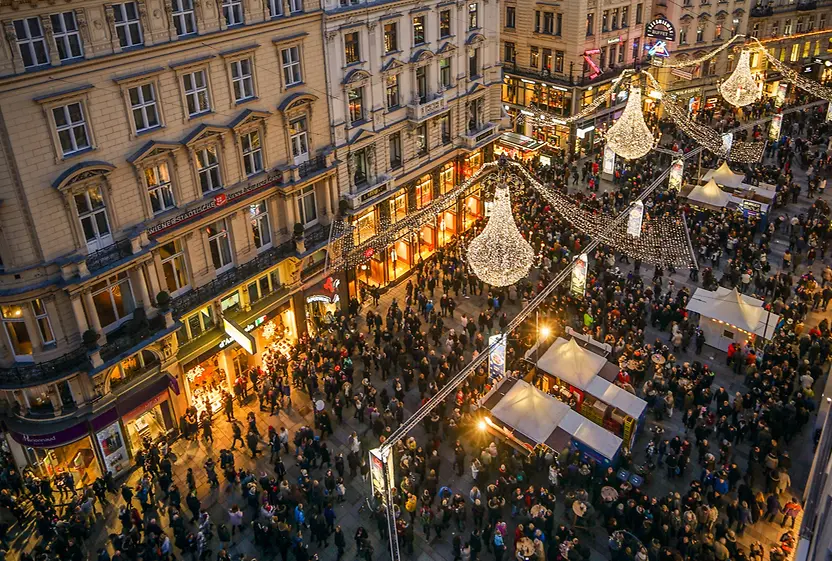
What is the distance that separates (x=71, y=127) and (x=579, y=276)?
2180 cm

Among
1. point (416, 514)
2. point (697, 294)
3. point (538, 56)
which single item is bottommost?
point (416, 514)

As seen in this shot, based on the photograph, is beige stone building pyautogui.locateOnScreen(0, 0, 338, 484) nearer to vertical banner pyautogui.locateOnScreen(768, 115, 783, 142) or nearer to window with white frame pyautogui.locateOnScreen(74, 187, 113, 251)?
window with white frame pyautogui.locateOnScreen(74, 187, 113, 251)

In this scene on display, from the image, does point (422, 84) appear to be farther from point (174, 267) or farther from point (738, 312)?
point (738, 312)

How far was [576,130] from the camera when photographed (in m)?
50.2

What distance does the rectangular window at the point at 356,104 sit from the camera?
31.2m

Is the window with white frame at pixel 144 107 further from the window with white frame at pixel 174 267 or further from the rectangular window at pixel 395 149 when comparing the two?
the rectangular window at pixel 395 149

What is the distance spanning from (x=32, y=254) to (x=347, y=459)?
1294 centimetres

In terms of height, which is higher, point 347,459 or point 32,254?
point 32,254

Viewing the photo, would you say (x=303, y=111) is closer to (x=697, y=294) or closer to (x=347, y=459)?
(x=347, y=459)

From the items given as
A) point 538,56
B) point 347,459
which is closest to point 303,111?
point 347,459

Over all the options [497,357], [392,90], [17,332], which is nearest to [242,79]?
[392,90]

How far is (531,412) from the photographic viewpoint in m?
24.6

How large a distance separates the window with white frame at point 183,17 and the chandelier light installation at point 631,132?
19051mm

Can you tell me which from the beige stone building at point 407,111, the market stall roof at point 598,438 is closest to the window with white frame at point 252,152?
the beige stone building at point 407,111
